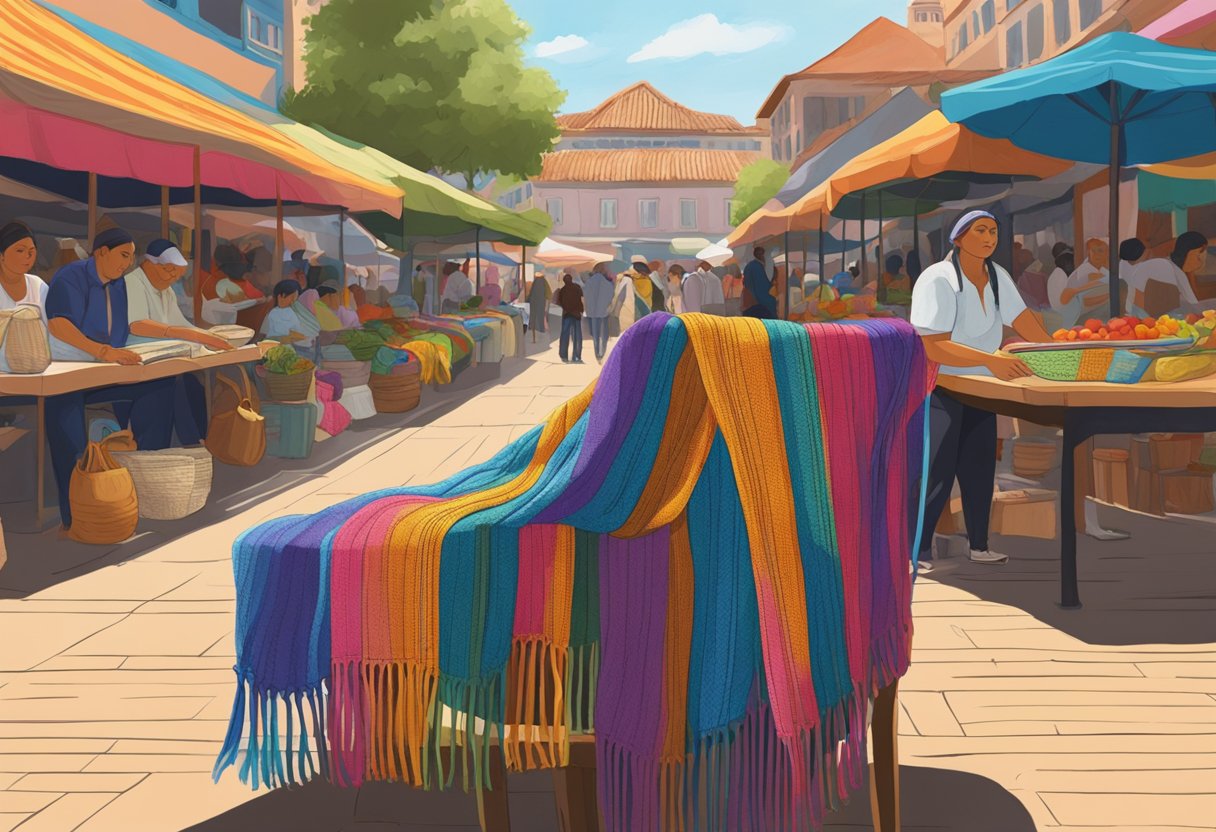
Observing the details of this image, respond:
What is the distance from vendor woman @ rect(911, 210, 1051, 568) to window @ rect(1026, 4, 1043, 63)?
35731 mm

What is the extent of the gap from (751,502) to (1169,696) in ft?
7.30

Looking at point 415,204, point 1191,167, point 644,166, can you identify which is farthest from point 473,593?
point 644,166

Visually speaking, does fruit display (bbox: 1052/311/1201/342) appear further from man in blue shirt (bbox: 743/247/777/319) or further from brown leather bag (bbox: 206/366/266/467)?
man in blue shirt (bbox: 743/247/777/319)

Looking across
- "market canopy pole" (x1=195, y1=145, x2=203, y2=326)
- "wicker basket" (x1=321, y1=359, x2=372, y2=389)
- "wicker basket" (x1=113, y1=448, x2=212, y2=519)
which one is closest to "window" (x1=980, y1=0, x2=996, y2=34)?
"wicker basket" (x1=321, y1=359, x2=372, y2=389)

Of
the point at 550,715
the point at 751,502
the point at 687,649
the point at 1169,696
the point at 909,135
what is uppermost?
the point at 909,135

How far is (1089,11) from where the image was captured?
108 feet

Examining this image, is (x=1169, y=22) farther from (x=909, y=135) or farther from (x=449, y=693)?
(x=449, y=693)

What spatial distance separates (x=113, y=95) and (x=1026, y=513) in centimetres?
550

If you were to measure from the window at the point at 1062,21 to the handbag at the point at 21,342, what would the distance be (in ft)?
110

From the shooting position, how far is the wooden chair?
2756mm

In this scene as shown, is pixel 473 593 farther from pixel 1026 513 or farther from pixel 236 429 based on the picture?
pixel 236 429

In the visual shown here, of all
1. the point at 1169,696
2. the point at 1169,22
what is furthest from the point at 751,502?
the point at 1169,22

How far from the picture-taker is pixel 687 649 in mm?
2641

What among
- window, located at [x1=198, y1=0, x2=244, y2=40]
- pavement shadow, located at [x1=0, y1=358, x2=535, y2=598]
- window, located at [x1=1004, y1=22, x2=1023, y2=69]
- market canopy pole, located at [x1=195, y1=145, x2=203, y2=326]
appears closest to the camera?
pavement shadow, located at [x1=0, y1=358, x2=535, y2=598]
